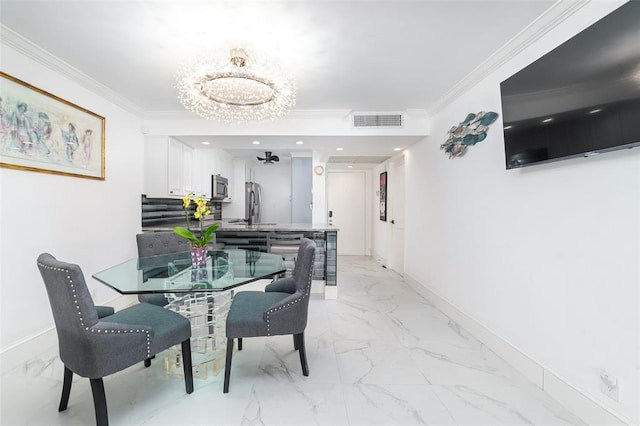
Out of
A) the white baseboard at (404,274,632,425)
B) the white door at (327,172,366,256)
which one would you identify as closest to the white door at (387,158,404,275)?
the white door at (327,172,366,256)

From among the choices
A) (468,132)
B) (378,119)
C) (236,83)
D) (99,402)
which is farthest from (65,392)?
(378,119)

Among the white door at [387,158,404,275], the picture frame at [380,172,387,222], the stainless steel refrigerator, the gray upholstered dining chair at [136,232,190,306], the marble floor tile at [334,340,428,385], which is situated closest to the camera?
the marble floor tile at [334,340,428,385]

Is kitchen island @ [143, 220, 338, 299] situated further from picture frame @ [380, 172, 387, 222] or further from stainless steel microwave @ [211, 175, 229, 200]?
picture frame @ [380, 172, 387, 222]

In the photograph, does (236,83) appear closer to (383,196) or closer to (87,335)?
(87,335)

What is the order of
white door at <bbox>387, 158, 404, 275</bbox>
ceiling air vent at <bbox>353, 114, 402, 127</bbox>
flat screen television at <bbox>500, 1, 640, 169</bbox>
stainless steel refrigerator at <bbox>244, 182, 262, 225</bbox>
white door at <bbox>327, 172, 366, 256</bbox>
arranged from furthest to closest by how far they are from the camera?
white door at <bbox>327, 172, 366, 256</bbox> < stainless steel refrigerator at <bbox>244, 182, 262, 225</bbox> < white door at <bbox>387, 158, 404, 275</bbox> < ceiling air vent at <bbox>353, 114, 402, 127</bbox> < flat screen television at <bbox>500, 1, 640, 169</bbox>

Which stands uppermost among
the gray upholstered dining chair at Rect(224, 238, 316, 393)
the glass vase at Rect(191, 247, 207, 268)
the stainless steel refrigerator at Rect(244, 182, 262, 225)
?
the stainless steel refrigerator at Rect(244, 182, 262, 225)

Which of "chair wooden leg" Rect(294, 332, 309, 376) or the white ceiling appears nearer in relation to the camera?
the white ceiling

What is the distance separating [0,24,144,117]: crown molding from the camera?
1.97m

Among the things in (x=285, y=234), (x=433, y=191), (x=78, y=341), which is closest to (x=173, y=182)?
(x=285, y=234)

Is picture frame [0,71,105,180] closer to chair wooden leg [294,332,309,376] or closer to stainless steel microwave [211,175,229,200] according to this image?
stainless steel microwave [211,175,229,200]

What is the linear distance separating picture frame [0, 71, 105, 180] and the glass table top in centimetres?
111

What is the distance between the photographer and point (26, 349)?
82.2 inches

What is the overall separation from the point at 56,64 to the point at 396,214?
15.5 ft

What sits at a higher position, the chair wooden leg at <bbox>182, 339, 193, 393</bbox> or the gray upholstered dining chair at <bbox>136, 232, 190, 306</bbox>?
the gray upholstered dining chair at <bbox>136, 232, 190, 306</bbox>
